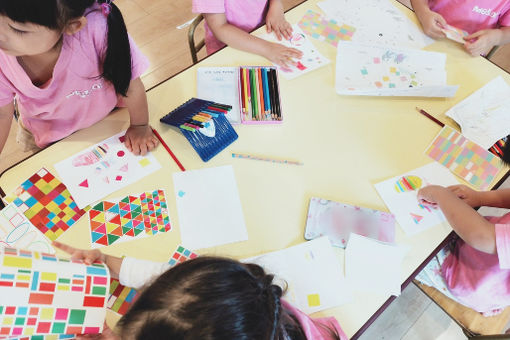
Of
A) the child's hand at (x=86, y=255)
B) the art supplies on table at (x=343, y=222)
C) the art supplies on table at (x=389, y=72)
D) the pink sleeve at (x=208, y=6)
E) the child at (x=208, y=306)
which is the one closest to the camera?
the child at (x=208, y=306)

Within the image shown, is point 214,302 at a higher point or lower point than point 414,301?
higher

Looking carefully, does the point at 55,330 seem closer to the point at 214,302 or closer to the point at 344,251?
the point at 214,302

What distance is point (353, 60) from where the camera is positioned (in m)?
1.21

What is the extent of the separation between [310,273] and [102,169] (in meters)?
0.60

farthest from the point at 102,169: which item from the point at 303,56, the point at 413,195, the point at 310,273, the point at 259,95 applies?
the point at 413,195

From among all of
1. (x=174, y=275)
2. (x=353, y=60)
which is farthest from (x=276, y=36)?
(x=174, y=275)

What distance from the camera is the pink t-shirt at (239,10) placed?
1.25 m

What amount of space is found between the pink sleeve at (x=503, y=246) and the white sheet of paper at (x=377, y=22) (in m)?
0.71

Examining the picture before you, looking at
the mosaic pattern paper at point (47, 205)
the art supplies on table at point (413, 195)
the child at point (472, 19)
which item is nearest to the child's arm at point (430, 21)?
the child at point (472, 19)

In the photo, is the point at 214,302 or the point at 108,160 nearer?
the point at 214,302

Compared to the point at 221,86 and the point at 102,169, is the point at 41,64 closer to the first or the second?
the point at 102,169

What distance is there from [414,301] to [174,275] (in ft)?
4.10

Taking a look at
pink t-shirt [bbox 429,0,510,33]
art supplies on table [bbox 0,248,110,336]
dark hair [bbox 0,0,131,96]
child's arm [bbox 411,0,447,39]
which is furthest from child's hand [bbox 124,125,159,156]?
pink t-shirt [bbox 429,0,510,33]

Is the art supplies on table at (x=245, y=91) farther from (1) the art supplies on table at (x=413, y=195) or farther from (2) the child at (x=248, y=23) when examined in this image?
(1) the art supplies on table at (x=413, y=195)
